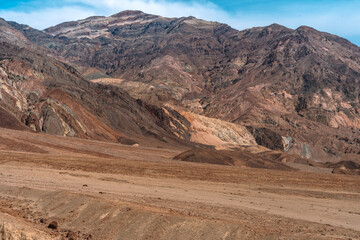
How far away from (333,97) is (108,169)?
6798 inches

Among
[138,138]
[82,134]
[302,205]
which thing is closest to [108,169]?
[302,205]

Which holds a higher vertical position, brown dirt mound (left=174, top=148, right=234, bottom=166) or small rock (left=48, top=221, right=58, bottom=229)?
small rock (left=48, top=221, right=58, bottom=229)

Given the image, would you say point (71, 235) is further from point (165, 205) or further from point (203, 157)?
point (203, 157)

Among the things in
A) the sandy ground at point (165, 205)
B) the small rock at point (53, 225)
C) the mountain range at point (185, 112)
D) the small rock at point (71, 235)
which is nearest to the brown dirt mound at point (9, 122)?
the mountain range at point (185, 112)

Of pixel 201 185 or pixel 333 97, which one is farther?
pixel 333 97

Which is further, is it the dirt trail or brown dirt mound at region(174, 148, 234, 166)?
brown dirt mound at region(174, 148, 234, 166)

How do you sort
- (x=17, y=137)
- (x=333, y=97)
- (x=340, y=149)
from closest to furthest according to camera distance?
1. (x=17, y=137)
2. (x=340, y=149)
3. (x=333, y=97)

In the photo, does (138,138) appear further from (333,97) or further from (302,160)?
(333,97)

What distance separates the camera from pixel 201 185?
2992cm

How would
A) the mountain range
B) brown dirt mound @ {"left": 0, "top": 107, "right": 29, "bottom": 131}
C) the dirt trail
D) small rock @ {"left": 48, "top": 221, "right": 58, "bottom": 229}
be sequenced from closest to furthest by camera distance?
→ small rock @ {"left": 48, "top": 221, "right": 58, "bottom": 229}, the dirt trail, brown dirt mound @ {"left": 0, "top": 107, "right": 29, "bottom": 131}, the mountain range

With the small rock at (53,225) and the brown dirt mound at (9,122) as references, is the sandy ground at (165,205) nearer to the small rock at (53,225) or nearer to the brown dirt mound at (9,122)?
the small rock at (53,225)

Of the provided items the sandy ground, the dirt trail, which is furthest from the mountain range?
the dirt trail

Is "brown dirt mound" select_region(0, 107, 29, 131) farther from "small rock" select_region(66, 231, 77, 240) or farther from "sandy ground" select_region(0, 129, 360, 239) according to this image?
"small rock" select_region(66, 231, 77, 240)

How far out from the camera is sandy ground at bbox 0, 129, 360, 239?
13289 mm
